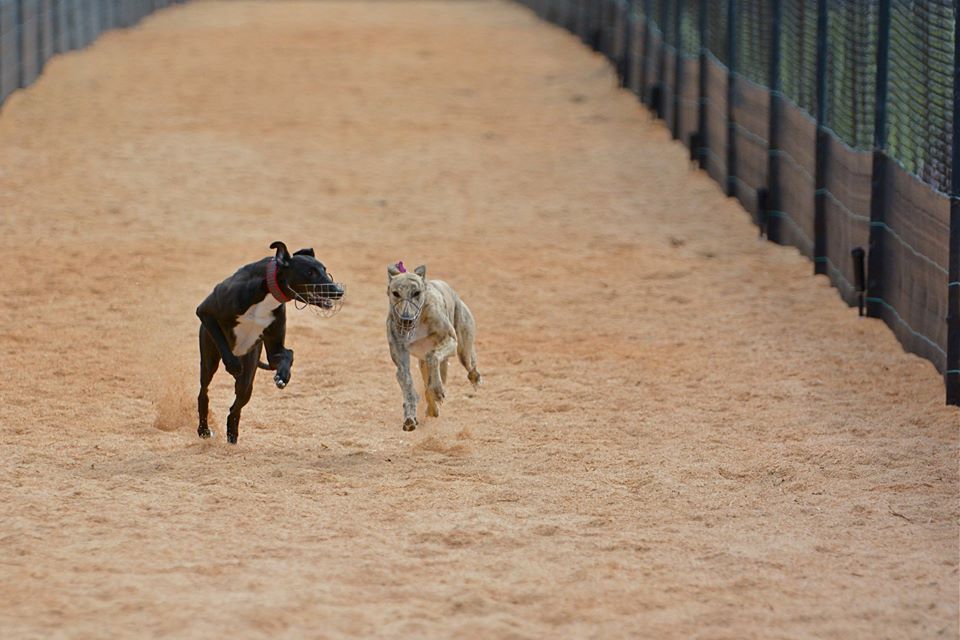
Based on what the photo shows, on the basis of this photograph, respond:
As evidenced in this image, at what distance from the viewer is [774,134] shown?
54.7 feet

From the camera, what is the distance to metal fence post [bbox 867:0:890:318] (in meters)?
12.8

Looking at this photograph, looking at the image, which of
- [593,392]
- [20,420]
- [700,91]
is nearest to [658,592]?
[593,392]

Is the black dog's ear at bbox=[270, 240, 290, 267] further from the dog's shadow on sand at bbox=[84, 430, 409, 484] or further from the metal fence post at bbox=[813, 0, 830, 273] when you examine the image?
the metal fence post at bbox=[813, 0, 830, 273]

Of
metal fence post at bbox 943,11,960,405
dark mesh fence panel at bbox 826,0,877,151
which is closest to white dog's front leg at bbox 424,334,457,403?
metal fence post at bbox 943,11,960,405

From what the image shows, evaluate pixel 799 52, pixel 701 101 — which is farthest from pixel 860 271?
pixel 701 101

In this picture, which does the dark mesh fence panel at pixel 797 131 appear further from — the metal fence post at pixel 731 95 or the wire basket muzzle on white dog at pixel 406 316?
the wire basket muzzle on white dog at pixel 406 316

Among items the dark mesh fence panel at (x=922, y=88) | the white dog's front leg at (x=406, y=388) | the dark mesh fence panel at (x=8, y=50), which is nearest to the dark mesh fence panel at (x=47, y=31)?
the dark mesh fence panel at (x=8, y=50)

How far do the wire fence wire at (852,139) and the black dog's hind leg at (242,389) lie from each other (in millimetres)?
4638

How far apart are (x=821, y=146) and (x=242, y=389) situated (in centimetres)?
732

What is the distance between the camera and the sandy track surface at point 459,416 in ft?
23.3

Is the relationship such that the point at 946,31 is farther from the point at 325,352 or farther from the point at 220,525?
the point at 220,525

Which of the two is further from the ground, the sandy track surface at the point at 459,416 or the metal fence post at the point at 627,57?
the metal fence post at the point at 627,57

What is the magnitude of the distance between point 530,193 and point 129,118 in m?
6.77

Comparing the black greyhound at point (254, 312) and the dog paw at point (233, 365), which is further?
the dog paw at point (233, 365)
